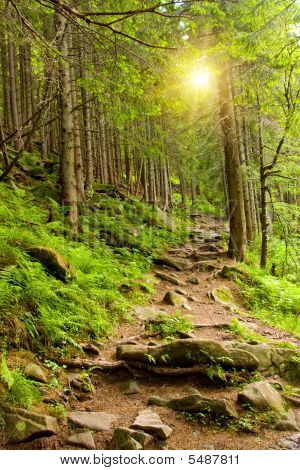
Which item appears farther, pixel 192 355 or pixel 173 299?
pixel 173 299

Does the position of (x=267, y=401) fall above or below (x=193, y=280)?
below

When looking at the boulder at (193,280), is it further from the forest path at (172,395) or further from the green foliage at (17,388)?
the green foliage at (17,388)

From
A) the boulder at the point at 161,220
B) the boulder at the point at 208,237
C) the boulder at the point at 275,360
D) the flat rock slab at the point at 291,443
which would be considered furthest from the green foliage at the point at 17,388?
the boulder at the point at 208,237

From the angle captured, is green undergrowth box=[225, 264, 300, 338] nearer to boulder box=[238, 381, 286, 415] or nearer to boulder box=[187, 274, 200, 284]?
boulder box=[187, 274, 200, 284]

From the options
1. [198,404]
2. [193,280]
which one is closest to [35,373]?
[198,404]

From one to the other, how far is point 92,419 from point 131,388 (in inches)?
36.9

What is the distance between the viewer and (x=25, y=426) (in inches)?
113

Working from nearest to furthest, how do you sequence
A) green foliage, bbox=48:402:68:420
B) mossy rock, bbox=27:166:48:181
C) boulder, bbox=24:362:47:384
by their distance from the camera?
green foliage, bbox=48:402:68:420 → boulder, bbox=24:362:47:384 → mossy rock, bbox=27:166:48:181

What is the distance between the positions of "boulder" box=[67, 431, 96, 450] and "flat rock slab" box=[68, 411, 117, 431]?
17cm

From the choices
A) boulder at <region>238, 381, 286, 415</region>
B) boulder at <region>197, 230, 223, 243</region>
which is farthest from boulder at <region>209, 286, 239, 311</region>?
boulder at <region>197, 230, 223, 243</region>

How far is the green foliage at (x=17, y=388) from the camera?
311 centimetres

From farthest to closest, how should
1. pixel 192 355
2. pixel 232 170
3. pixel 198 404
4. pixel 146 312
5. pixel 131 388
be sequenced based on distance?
pixel 232 170 → pixel 146 312 → pixel 192 355 → pixel 131 388 → pixel 198 404

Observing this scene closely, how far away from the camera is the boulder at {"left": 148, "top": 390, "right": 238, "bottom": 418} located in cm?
371

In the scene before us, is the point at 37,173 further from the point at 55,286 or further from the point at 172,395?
the point at 172,395
